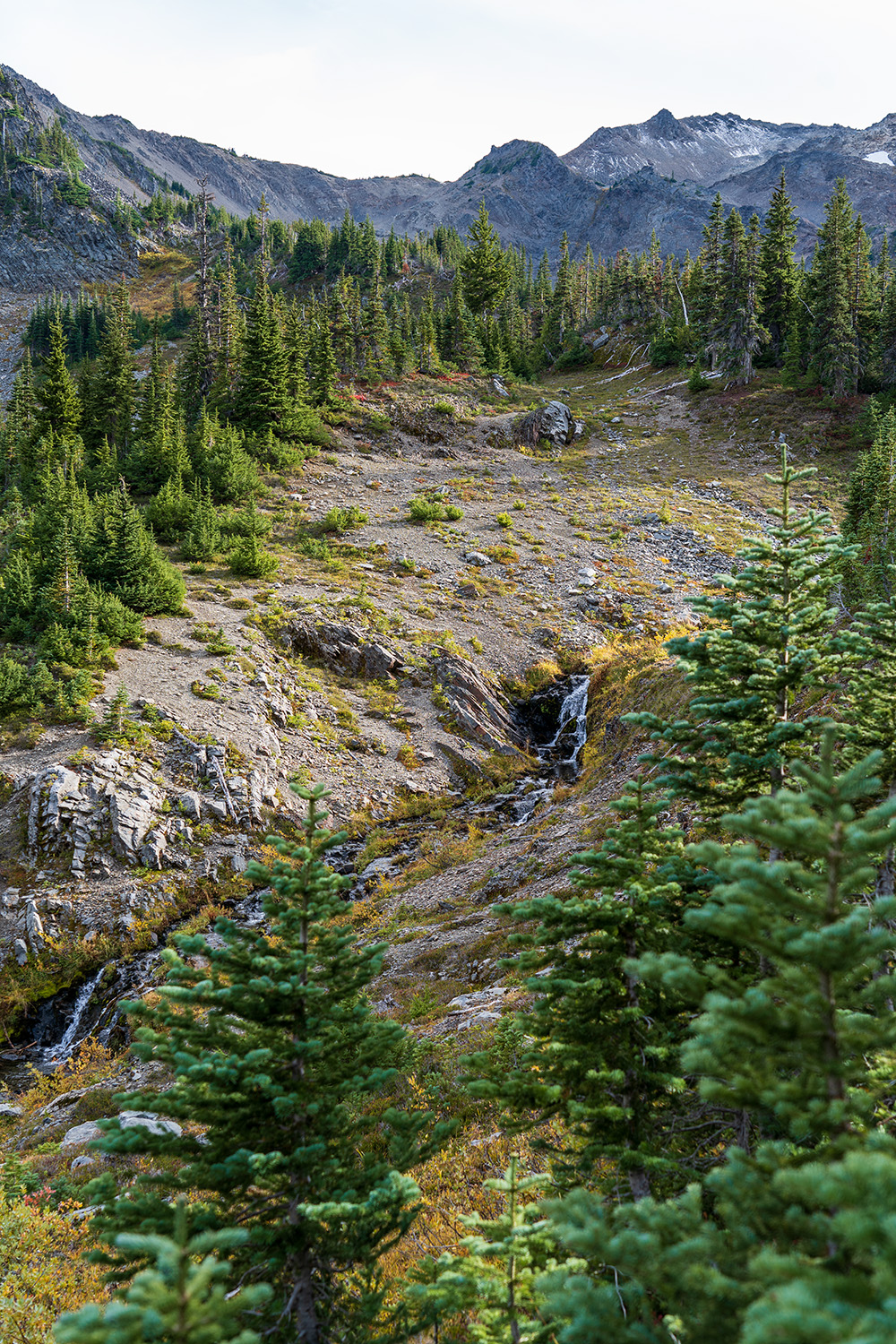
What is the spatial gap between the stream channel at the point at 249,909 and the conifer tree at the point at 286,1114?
9.61 meters

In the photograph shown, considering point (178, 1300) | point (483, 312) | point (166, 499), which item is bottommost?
point (178, 1300)

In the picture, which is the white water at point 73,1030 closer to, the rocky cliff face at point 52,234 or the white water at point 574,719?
the white water at point 574,719

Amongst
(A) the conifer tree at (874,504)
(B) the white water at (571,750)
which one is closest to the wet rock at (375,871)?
(B) the white water at (571,750)

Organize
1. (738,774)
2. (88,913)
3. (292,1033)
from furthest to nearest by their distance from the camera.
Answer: (88,913)
(738,774)
(292,1033)

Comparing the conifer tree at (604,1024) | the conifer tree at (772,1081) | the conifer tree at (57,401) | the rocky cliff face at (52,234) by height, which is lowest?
the conifer tree at (604,1024)

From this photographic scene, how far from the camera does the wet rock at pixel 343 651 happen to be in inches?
1188

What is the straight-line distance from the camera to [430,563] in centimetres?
3831

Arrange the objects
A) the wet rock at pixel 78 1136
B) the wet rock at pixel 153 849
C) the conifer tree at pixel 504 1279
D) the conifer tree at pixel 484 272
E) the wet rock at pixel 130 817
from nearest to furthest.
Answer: the conifer tree at pixel 504 1279
the wet rock at pixel 78 1136
the wet rock at pixel 130 817
the wet rock at pixel 153 849
the conifer tree at pixel 484 272

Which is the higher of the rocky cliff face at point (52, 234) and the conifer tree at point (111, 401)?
the rocky cliff face at point (52, 234)

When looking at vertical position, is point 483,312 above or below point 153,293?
below

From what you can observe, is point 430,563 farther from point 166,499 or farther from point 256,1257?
point 256,1257

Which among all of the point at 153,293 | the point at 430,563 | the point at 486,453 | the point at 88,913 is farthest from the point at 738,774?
the point at 153,293

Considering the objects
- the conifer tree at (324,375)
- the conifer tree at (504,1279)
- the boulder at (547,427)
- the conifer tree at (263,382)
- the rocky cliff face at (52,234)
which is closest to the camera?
the conifer tree at (504,1279)

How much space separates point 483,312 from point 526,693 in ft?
200
